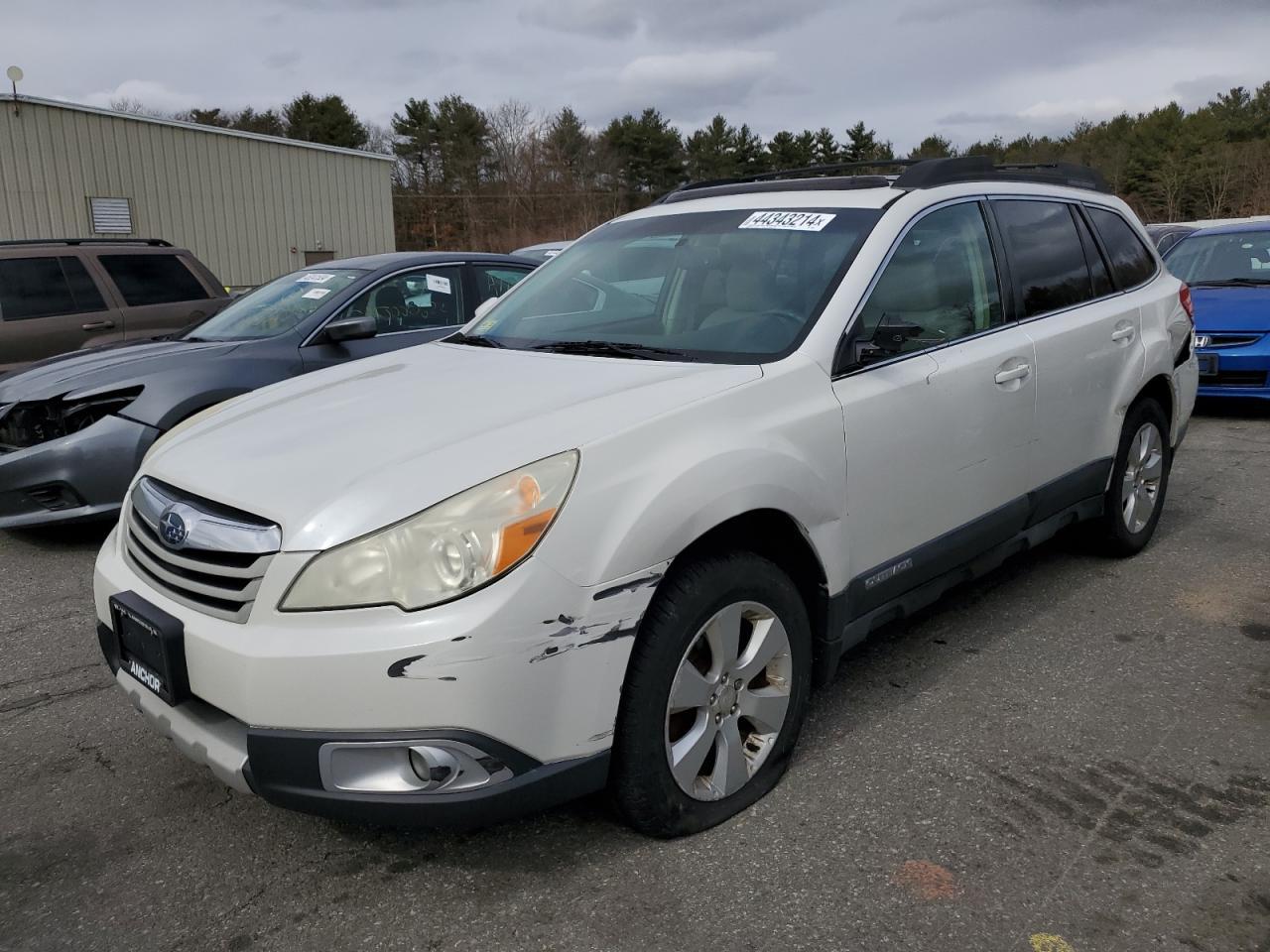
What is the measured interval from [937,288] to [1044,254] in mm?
911

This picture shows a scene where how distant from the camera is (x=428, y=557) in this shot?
82.4 inches

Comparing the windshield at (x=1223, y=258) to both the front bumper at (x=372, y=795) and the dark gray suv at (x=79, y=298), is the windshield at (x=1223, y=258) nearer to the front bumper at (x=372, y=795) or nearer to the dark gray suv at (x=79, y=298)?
the dark gray suv at (x=79, y=298)

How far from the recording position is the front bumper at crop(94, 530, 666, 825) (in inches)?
80.8

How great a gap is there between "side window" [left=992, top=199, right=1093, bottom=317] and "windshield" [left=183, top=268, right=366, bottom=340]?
384 cm

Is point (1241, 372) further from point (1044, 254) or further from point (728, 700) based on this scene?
point (728, 700)

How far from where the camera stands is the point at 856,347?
9.70 ft

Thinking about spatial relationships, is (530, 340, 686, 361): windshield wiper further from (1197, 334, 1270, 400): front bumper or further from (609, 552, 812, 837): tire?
(1197, 334, 1270, 400): front bumper

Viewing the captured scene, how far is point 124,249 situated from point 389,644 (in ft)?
25.0

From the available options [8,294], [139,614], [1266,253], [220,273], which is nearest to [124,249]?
[8,294]

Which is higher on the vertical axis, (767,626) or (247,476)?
(247,476)

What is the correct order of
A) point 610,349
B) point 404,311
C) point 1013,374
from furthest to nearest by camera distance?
point 404,311
point 1013,374
point 610,349

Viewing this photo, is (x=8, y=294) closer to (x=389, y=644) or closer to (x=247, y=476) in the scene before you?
(x=247, y=476)

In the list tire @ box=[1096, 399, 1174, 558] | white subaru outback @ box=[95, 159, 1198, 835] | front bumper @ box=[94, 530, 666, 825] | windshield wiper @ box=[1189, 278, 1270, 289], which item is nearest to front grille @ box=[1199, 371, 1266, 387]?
windshield wiper @ box=[1189, 278, 1270, 289]

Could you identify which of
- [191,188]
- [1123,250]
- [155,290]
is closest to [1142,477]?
[1123,250]
